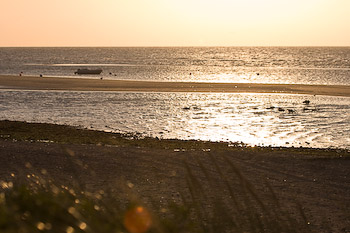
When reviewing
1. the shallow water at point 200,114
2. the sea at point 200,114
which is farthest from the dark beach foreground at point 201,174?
the shallow water at point 200,114

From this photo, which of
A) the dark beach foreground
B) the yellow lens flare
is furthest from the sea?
the yellow lens flare

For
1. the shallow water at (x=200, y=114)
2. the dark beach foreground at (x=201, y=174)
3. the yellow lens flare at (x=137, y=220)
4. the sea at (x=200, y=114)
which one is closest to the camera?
the yellow lens flare at (x=137, y=220)

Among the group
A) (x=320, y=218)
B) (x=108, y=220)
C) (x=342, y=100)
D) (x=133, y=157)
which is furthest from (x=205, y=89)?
(x=108, y=220)

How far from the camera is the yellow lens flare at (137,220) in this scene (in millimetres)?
4766

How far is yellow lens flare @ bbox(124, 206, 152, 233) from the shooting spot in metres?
4.77

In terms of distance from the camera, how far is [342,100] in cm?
5031

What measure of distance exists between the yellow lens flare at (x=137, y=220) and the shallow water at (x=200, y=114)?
22681 millimetres

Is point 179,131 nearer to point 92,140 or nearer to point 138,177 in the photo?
point 92,140

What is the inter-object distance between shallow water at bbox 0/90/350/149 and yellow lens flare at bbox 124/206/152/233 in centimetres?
2268

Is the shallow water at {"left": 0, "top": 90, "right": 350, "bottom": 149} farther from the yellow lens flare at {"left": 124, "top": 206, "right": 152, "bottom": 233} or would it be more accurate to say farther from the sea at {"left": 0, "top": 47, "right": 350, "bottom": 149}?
the yellow lens flare at {"left": 124, "top": 206, "right": 152, "bottom": 233}

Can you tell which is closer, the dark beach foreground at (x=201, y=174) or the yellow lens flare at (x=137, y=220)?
the yellow lens flare at (x=137, y=220)

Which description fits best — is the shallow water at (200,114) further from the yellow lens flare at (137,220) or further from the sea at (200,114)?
the yellow lens flare at (137,220)

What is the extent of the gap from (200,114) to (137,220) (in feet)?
117

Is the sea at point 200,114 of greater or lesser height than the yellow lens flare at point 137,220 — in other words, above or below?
below
